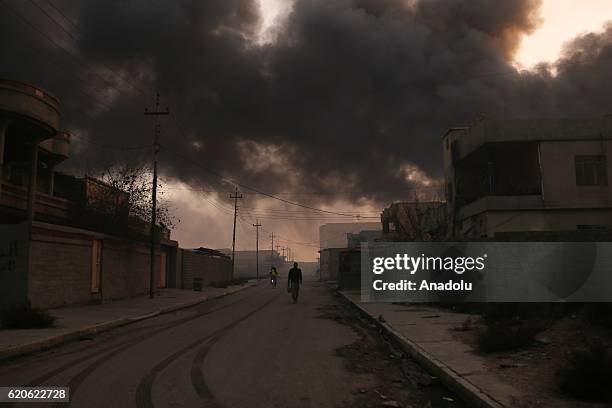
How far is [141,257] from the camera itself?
29.0 m

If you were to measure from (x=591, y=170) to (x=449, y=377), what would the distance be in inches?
1063

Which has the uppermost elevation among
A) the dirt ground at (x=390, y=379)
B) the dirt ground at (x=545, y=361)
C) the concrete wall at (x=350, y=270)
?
the concrete wall at (x=350, y=270)

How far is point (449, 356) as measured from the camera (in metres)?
8.95

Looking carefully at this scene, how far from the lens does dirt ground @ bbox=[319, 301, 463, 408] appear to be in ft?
21.1

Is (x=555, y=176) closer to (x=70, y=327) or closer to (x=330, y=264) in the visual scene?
(x=70, y=327)

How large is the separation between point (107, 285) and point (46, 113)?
7.84m

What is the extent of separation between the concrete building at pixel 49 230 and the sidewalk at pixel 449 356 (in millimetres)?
10894

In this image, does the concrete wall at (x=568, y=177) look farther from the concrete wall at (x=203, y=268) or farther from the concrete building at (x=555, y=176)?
the concrete wall at (x=203, y=268)

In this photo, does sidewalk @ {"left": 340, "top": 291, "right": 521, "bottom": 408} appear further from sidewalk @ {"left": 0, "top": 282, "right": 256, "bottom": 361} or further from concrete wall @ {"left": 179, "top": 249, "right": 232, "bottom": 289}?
concrete wall @ {"left": 179, "top": 249, "right": 232, "bottom": 289}

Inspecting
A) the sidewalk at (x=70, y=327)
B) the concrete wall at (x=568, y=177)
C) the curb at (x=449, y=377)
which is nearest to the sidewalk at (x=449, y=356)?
the curb at (x=449, y=377)

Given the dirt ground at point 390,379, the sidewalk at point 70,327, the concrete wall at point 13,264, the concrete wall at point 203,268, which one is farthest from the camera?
the concrete wall at point 203,268

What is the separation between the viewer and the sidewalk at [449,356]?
6.27m

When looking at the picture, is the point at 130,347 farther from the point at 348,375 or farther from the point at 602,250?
the point at 602,250

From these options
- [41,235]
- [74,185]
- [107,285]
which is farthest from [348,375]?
[74,185]
